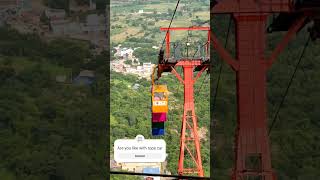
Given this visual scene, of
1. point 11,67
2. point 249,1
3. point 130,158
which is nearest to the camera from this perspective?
point 249,1

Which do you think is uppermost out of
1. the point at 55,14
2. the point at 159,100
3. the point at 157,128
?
the point at 55,14

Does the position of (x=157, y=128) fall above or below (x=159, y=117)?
below

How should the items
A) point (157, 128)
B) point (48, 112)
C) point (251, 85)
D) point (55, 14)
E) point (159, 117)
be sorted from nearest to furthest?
point (251, 85) < point (157, 128) < point (159, 117) < point (48, 112) < point (55, 14)

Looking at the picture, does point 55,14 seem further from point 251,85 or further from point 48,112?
point 251,85

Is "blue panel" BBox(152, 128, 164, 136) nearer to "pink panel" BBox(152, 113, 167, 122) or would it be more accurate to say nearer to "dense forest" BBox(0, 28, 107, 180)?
"pink panel" BBox(152, 113, 167, 122)

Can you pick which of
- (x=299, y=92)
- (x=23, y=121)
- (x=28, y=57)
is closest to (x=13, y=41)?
(x=28, y=57)

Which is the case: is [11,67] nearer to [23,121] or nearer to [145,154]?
[23,121]

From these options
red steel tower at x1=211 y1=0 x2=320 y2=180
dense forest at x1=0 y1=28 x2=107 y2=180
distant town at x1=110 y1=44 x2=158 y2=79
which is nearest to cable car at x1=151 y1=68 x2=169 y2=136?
red steel tower at x1=211 y1=0 x2=320 y2=180

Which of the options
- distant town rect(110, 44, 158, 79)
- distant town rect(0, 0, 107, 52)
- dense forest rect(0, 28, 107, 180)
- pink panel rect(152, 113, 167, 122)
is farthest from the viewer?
distant town rect(110, 44, 158, 79)

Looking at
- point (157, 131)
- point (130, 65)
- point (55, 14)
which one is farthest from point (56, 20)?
point (157, 131)
